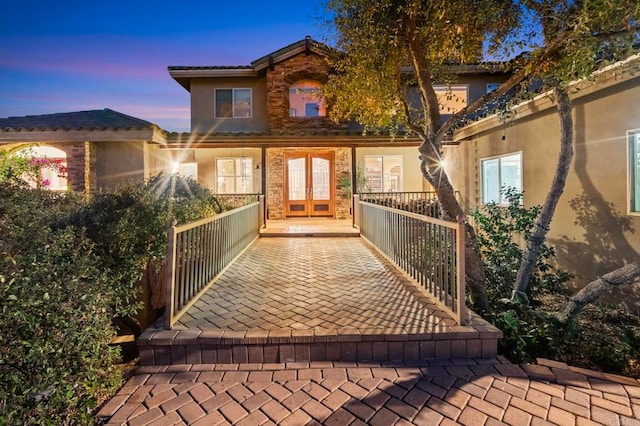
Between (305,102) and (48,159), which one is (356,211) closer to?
(305,102)

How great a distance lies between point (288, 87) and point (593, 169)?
30.2 feet

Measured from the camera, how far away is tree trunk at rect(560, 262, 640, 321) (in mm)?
3721

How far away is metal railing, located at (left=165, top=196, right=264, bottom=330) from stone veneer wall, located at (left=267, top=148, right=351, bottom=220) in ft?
20.9

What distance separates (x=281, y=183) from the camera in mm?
12852

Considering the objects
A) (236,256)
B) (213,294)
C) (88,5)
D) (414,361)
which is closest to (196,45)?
(88,5)

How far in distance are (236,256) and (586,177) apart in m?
6.21

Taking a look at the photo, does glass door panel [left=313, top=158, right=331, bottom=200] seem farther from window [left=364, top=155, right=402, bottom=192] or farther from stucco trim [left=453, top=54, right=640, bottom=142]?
stucco trim [left=453, top=54, right=640, bottom=142]

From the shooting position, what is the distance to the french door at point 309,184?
1298 centimetres

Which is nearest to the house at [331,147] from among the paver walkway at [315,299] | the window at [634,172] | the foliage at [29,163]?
the window at [634,172]

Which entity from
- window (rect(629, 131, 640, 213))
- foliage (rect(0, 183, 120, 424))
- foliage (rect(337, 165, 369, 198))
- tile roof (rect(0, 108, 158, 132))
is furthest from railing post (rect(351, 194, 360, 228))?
foliage (rect(0, 183, 120, 424))

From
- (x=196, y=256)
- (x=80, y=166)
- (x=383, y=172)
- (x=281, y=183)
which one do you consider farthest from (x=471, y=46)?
(x=80, y=166)

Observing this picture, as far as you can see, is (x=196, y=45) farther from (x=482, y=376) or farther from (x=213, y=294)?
(x=482, y=376)

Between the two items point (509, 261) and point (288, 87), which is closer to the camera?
point (509, 261)

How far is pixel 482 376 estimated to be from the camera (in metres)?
2.76
